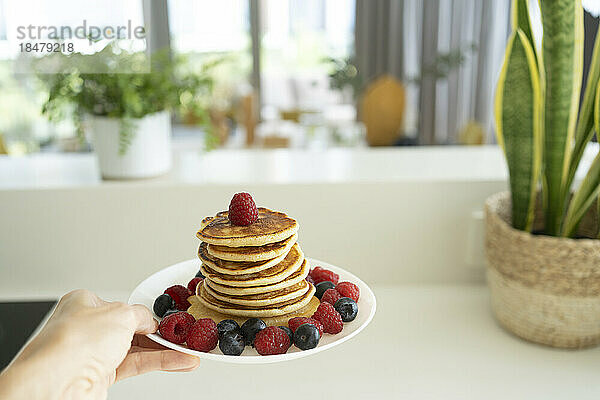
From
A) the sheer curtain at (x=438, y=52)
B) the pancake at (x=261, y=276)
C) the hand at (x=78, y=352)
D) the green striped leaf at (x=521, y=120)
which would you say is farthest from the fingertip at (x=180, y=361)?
the sheer curtain at (x=438, y=52)

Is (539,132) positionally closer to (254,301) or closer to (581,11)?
(581,11)

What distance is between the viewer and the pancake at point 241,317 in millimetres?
804

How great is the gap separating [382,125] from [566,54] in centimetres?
120

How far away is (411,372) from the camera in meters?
1.03

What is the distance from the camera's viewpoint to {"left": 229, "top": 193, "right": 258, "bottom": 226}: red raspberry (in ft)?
2.58

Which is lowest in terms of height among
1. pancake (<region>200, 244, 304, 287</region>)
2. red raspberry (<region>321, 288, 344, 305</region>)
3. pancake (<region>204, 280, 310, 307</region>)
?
red raspberry (<region>321, 288, 344, 305</region>)

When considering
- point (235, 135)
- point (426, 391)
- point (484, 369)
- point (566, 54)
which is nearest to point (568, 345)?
point (484, 369)

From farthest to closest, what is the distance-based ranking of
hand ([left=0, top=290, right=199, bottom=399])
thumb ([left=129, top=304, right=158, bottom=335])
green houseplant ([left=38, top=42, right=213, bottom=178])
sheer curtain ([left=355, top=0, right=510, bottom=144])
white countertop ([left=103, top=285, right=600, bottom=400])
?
sheer curtain ([left=355, top=0, right=510, bottom=144]) < green houseplant ([left=38, top=42, right=213, bottom=178]) < white countertop ([left=103, top=285, right=600, bottom=400]) < thumb ([left=129, top=304, right=158, bottom=335]) < hand ([left=0, top=290, right=199, bottom=399])

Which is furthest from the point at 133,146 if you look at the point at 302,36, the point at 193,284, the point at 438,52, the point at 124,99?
the point at 302,36

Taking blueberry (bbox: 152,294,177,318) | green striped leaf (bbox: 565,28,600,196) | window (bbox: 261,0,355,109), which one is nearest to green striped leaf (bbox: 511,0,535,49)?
green striped leaf (bbox: 565,28,600,196)

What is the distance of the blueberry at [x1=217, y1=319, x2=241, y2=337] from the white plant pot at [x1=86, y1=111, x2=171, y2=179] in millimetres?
613

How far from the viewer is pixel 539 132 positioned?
108 centimetres

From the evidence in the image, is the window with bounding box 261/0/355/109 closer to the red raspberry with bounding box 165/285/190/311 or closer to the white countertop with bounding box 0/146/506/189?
the white countertop with bounding box 0/146/506/189

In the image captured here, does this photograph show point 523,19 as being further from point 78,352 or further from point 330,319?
point 78,352
